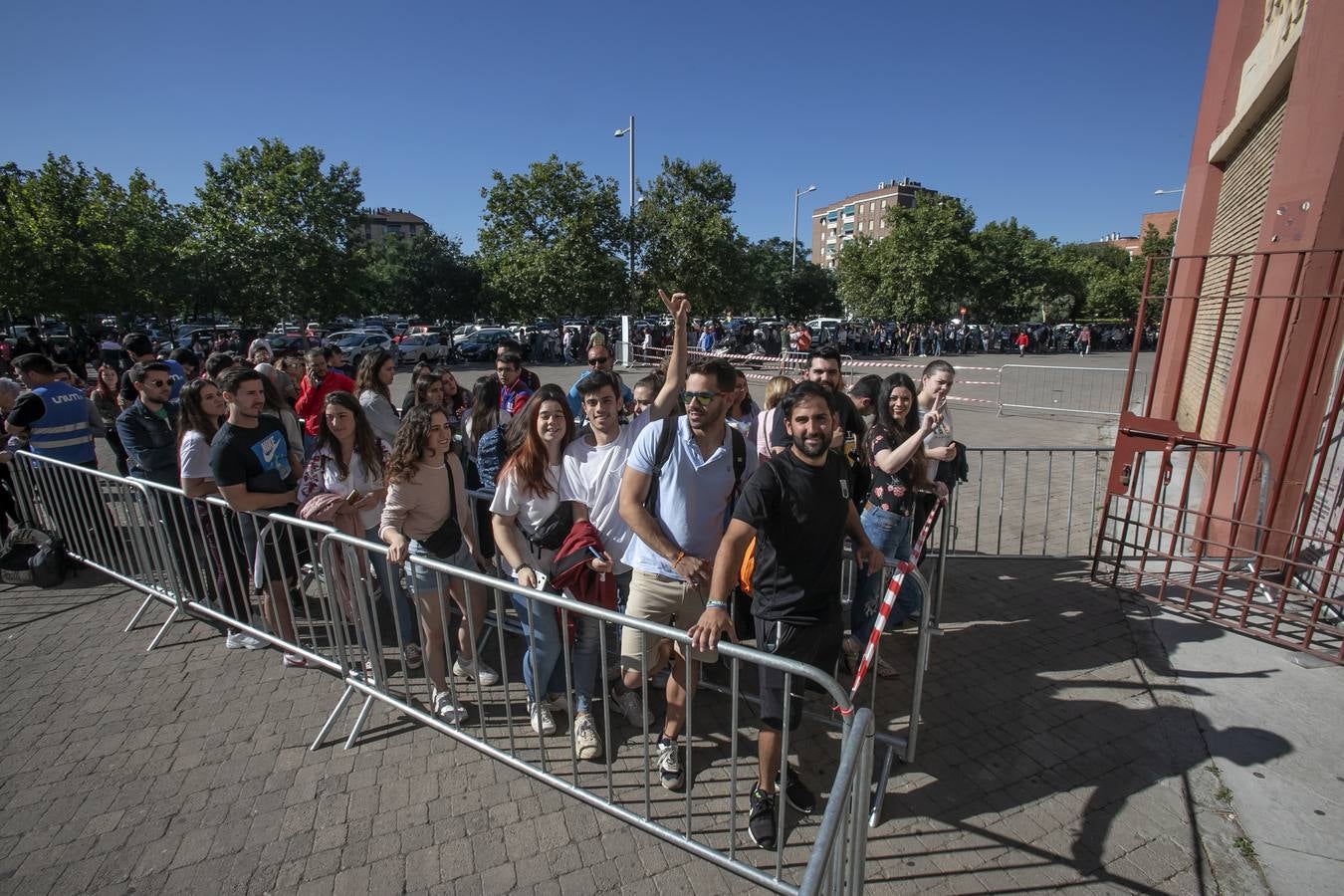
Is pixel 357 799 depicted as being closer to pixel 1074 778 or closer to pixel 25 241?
pixel 1074 778

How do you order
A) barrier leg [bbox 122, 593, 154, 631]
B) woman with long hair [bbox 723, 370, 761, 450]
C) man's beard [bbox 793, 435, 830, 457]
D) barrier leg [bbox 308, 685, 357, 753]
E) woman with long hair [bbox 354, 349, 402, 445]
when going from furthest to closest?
woman with long hair [bbox 354, 349, 402, 445], woman with long hair [bbox 723, 370, 761, 450], barrier leg [bbox 122, 593, 154, 631], barrier leg [bbox 308, 685, 357, 753], man's beard [bbox 793, 435, 830, 457]

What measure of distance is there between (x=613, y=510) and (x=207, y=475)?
2.93m

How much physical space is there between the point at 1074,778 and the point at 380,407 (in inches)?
213

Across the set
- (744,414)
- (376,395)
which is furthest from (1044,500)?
(376,395)

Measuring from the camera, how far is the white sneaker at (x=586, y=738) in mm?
3357

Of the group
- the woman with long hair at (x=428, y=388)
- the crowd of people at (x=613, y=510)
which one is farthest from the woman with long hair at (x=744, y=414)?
the woman with long hair at (x=428, y=388)

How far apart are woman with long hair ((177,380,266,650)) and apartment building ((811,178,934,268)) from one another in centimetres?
10642

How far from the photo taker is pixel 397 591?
3.73 meters

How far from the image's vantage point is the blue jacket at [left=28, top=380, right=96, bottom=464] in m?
5.60

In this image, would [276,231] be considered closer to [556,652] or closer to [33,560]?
[33,560]

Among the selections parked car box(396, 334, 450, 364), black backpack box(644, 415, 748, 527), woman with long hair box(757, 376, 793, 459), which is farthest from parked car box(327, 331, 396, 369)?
black backpack box(644, 415, 748, 527)

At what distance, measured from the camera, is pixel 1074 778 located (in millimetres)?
3176

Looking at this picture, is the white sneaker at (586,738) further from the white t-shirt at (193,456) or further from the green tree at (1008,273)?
the green tree at (1008,273)

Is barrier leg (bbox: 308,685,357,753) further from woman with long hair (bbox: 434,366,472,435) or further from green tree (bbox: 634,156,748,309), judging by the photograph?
green tree (bbox: 634,156,748,309)
